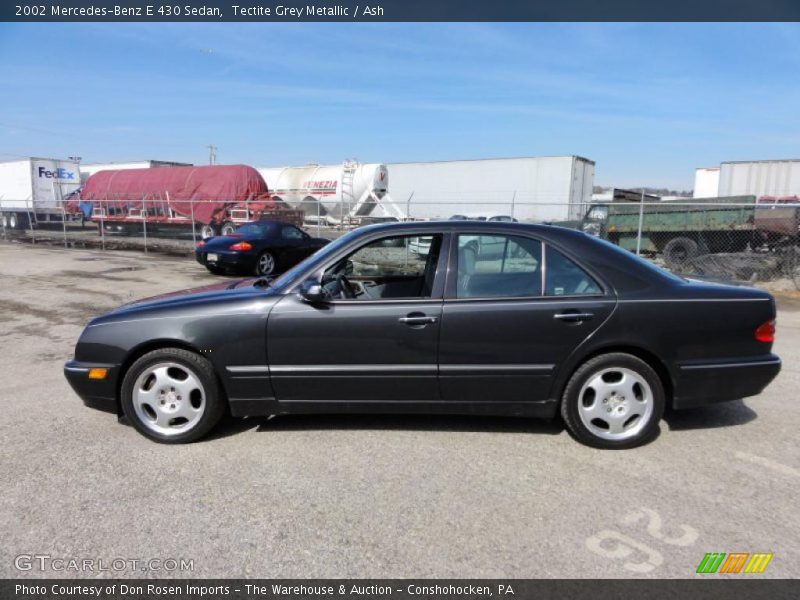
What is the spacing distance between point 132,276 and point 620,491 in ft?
39.2

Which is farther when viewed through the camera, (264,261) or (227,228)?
(227,228)

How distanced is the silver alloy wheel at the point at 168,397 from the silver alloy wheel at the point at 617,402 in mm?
2622

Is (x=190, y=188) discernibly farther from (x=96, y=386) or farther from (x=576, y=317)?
(x=576, y=317)

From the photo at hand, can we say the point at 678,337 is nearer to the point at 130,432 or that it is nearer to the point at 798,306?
the point at 130,432

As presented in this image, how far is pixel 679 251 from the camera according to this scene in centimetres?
1370

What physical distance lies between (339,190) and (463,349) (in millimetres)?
21223

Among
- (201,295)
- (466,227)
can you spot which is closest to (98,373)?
(201,295)

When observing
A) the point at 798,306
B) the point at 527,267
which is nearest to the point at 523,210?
the point at 798,306

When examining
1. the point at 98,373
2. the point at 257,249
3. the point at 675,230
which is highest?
the point at 675,230

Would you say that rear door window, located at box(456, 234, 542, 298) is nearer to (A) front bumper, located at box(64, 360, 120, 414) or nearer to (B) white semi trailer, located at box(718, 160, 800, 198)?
(A) front bumper, located at box(64, 360, 120, 414)

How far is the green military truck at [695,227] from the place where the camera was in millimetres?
12664

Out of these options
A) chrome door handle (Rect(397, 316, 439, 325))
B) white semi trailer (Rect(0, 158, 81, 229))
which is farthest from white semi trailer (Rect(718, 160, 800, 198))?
white semi trailer (Rect(0, 158, 81, 229))

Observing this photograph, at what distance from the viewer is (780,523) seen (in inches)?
110

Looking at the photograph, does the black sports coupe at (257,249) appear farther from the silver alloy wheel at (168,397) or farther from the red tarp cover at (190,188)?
the silver alloy wheel at (168,397)
